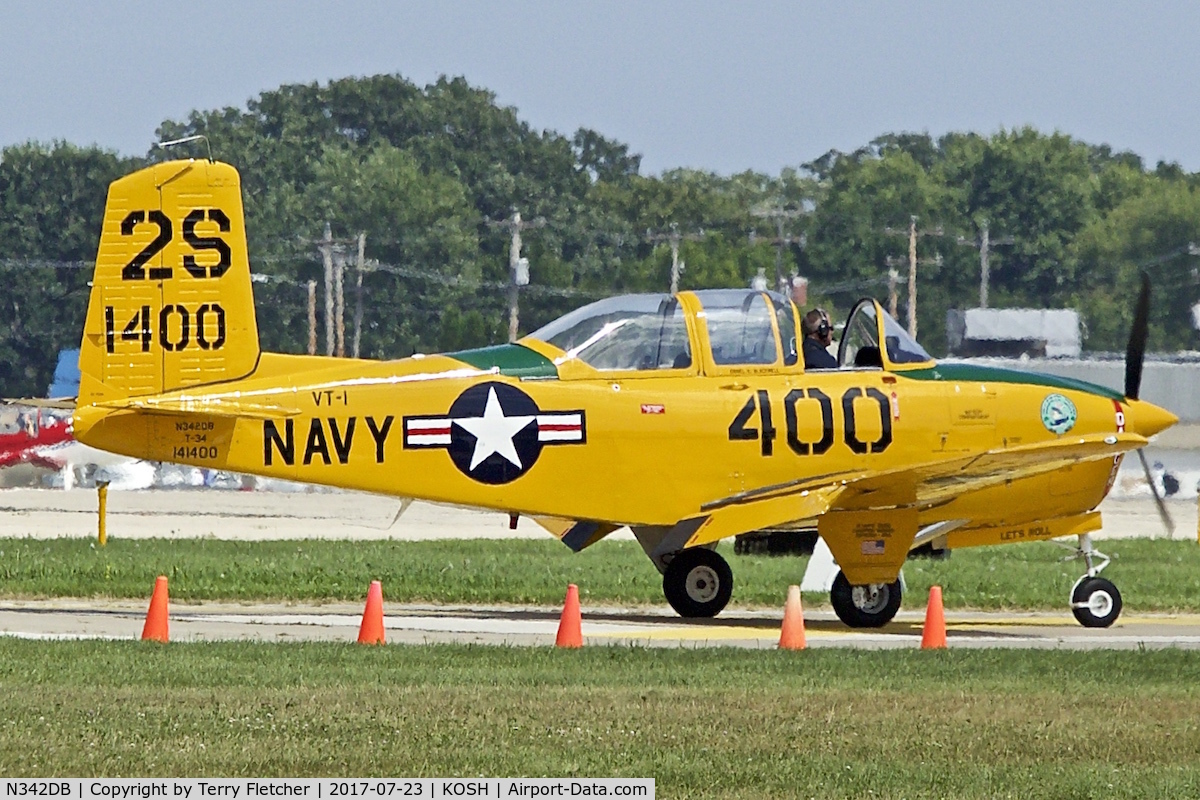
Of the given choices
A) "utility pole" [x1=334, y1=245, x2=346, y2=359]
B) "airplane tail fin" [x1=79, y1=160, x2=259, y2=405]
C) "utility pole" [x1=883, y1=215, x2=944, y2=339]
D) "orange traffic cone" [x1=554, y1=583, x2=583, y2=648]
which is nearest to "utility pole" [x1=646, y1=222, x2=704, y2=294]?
"utility pole" [x1=883, y1=215, x2=944, y2=339]

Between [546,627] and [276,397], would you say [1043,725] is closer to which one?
[546,627]

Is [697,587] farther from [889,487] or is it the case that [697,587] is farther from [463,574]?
[463,574]

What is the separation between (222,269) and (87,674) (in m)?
5.27

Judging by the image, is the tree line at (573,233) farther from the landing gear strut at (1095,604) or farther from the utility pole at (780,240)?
the landing gear strut at (1095,604)

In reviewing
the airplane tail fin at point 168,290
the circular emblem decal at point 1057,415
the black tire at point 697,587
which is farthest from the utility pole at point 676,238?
the airplane tail fin at point 168,290

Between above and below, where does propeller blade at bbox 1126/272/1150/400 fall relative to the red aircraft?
above

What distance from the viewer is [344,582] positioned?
68.7 feet

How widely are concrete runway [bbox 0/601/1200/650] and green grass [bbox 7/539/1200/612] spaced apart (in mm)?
629

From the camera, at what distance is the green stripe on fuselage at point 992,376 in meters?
18.0

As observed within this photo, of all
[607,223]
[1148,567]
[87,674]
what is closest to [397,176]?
[607,223]

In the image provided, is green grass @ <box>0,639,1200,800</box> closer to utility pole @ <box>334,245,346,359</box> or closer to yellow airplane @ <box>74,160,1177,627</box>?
yellow airplane @ <box>74,160,1177,627</box>

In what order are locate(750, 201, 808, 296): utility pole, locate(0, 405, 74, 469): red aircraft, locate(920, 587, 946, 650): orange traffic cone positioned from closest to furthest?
locate(920, 587, 946, 650): orange traffic cone
locate(0, 405, 74, 469): red aircraft
locate(750, 201, 808, 296): utility pole

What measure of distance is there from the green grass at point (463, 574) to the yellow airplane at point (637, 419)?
2.49m

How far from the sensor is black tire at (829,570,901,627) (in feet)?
56.9
